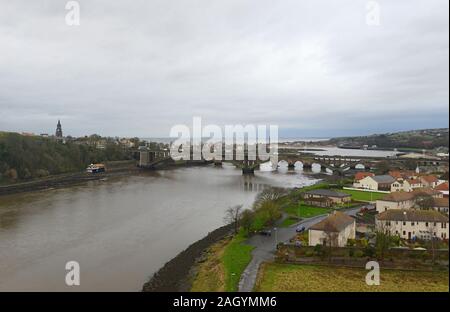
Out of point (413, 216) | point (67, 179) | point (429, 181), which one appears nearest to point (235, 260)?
point (413, 216)

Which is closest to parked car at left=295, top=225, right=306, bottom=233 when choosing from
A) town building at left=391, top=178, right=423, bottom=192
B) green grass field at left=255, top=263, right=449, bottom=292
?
green grass field at left=255, top=263, right=449, bottom=292

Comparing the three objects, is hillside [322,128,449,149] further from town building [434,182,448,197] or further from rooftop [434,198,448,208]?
rooftop [434,198,448,208]

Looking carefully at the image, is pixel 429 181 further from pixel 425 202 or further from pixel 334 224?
pixel 334 224

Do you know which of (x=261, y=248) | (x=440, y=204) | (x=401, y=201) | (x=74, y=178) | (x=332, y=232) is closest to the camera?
(x=332, y=232)
